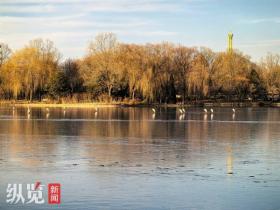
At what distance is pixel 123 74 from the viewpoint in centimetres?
7450

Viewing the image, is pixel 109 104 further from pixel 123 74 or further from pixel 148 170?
pixel 148 170

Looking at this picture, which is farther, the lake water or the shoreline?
the shoreline

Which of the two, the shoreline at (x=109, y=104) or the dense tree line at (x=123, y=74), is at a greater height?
the dense tree line at (x=123, y=74)

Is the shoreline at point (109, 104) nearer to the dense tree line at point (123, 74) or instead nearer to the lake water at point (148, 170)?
the dense tree line at point (123, 74)

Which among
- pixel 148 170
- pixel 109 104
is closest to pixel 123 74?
pixel 109 104

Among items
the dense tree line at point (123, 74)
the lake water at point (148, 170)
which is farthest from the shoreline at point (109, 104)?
the lake water at point (148, 170)

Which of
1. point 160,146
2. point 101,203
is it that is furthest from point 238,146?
point 101,203

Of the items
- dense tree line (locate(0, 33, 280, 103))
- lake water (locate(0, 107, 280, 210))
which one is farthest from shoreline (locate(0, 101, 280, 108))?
lake water (locate(0, 107, 280, 210))

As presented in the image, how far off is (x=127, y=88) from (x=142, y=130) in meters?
45.1

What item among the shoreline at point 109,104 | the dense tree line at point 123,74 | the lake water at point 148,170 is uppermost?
the dense tree line at point 123,74

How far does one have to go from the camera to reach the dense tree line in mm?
74062

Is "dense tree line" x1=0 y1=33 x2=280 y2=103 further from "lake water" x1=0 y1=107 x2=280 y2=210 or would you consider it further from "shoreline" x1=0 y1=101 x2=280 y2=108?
"lake water" x1=0 y1=107 x2=280 y2=210

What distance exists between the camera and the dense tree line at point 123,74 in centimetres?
7406

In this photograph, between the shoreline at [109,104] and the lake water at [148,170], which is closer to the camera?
the lake water at [148,170]
